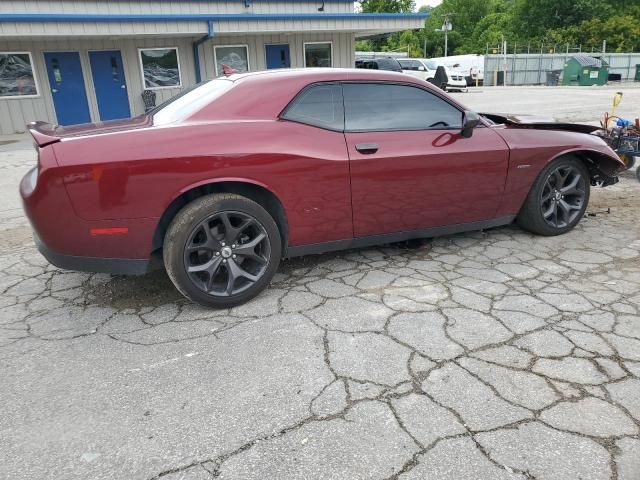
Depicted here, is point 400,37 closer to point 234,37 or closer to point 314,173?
point 234,37

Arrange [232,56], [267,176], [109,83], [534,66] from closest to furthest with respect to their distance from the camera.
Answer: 1. [267,176]
2. [109,83]
3. [232,56]
4. [534,66]

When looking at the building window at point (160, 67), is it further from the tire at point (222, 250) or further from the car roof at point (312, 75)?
the tire at point (222, 250)

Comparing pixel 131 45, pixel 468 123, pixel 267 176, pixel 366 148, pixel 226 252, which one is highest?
pixel 131 45

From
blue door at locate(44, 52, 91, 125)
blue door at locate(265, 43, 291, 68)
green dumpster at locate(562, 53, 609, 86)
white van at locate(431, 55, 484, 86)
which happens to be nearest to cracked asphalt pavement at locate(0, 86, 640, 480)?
blue door at locate(44, 52, 91, 125)

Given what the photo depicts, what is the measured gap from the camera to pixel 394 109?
379cm

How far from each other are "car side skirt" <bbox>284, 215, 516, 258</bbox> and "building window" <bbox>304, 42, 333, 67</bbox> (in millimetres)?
13296

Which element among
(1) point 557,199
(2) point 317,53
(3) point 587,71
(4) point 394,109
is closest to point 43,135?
(4) point 394,109

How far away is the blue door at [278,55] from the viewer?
1578 cm

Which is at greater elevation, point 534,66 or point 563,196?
point 534,66

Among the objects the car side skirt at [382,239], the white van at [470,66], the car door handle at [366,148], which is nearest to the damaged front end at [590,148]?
the car side skirt at [382,239]

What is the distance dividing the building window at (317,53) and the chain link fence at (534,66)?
2428 centimetres

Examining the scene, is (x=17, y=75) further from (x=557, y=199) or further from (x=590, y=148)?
(x=590, y=148)

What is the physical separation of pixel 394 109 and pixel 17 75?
43.0ft

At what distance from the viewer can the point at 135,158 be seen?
117 inches
